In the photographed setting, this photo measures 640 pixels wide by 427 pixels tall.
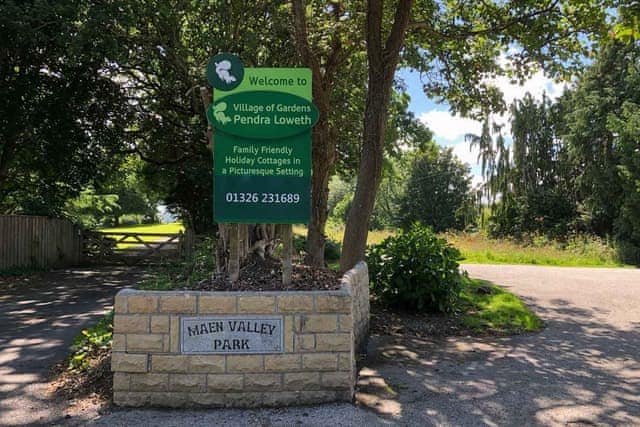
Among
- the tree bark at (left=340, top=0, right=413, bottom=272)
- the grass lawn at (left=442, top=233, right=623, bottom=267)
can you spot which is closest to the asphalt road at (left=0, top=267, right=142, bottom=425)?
the tree bark at (left=340, top=0, right=413, bottom=272)

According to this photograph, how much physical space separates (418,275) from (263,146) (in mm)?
4782

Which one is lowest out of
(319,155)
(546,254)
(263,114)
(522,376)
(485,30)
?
A: (522,376)

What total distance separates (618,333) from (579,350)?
1512 mm

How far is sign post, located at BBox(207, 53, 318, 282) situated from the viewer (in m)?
5.00

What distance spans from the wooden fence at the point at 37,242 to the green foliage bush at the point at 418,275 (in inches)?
430

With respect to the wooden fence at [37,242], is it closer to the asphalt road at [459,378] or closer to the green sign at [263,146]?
the asphalt road at [459,378]

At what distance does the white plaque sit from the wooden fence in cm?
1216

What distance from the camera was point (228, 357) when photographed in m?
4.42

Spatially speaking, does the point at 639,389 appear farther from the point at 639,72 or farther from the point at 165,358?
the point at 639,72

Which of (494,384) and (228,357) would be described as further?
(494,384)

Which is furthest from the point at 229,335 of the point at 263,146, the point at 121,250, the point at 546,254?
the point at 546,254

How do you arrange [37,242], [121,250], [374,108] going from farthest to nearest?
[121,250] < [37,242] < [374,108]

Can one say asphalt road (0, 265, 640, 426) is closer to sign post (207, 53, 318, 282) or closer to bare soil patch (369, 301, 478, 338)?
bare soil patch (369, 301, 478, 338)

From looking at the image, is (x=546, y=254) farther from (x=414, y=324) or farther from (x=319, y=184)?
(x=414, y=324)
